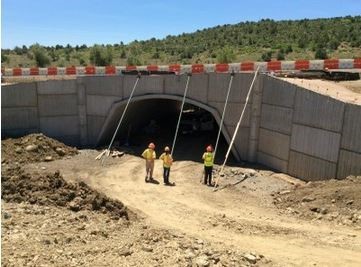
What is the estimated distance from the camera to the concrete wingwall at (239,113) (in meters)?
18.8

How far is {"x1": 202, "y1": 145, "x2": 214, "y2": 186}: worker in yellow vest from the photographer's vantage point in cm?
1959

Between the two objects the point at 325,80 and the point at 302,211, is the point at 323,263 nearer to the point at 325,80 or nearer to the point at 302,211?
the point at 302,211

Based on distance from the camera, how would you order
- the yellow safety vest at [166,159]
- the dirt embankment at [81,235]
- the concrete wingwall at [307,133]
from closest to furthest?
the dirt embankment at [81,235] → the concrete wingwall at [307,133] → the yellow safety vest at [166,159]

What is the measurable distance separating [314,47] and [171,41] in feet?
132

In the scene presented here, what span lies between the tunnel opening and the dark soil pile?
34.3 ft

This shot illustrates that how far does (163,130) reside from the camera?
32281mm

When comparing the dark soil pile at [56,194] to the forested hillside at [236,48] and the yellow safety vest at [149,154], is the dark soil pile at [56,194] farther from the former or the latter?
the forested hillside at [236,48]

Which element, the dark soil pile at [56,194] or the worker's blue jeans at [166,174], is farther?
the worker's blue jeans at [166,174]

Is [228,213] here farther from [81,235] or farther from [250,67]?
[250,67]

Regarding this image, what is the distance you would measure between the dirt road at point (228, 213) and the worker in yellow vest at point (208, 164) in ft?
1.50

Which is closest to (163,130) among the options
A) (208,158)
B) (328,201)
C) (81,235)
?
(208,158)

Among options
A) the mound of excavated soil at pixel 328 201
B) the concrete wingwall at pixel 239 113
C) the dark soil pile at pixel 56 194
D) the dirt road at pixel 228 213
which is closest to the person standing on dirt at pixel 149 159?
the dirt road at pixel 228 213

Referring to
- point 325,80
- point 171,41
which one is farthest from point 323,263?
point 171,41

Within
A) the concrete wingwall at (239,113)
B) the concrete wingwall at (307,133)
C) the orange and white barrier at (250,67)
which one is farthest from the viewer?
the orange and white barrier at (250,67)
